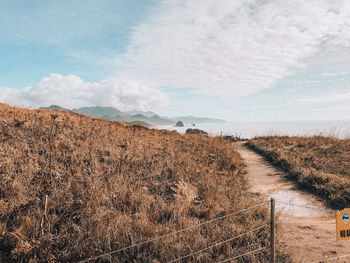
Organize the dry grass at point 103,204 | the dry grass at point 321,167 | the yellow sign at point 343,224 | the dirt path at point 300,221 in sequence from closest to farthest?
1. the yellow sign at point 343,224
2. the dry grass at point 103,204
3. the dirt path at point 300,221
4. the dry grass at point 321,167

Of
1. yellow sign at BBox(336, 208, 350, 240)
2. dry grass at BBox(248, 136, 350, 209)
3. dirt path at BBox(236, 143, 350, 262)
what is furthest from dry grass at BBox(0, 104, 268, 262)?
dry grass at BBox(248, 136, 350, 209)

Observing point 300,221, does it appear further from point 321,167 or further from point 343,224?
point 321,167

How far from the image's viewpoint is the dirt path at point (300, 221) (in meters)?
3.94

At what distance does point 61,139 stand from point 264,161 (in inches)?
350

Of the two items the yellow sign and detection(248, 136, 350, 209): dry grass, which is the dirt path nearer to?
detection(248, 136, 350, 209): dry grass

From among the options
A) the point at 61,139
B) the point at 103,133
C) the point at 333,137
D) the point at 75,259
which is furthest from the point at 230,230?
the point at 333,137

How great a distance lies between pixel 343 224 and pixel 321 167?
6.89 meters

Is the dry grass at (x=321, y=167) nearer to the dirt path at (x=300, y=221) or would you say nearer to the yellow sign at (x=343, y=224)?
the dirt path at (x=300, y=221)

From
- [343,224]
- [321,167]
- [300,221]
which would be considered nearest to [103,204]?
[343,224]

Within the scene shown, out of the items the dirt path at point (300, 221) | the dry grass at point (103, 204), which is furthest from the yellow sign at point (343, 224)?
the dry grass at point (103, 204)

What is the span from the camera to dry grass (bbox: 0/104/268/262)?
3.50 meters

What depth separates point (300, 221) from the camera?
5289 millimetres

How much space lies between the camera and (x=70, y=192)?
459cm

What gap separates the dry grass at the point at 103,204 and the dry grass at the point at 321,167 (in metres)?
2.26
